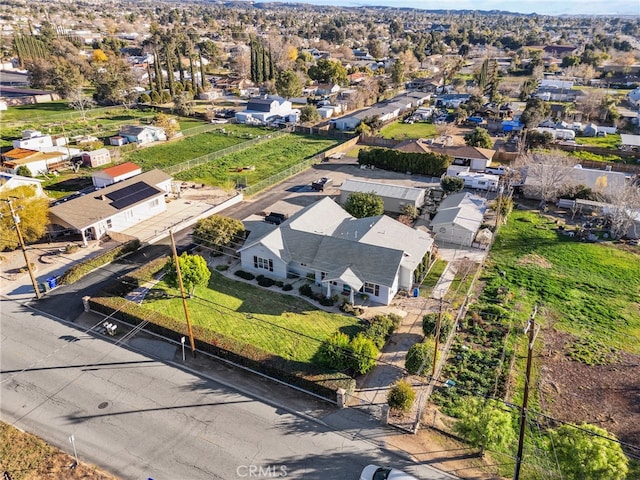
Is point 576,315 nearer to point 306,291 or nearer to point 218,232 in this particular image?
point 306,291

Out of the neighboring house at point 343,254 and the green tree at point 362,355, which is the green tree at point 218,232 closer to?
the neighboring house at point 343,254

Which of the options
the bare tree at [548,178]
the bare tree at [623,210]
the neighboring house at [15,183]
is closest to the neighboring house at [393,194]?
the bare tree at [548,178]

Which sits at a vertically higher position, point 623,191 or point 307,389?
point 623,191

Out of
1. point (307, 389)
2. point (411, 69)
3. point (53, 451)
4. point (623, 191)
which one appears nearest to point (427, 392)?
point (307, 389)

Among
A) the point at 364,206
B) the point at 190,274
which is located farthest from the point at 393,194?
the point at 190,274

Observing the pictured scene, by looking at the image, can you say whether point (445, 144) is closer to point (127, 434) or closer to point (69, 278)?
point (69, 278)

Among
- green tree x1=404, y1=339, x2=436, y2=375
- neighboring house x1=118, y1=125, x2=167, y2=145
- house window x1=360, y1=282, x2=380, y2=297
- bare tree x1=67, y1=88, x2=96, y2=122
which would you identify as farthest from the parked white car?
bare tree x1=67, y1=88, x2=96, y2=122
